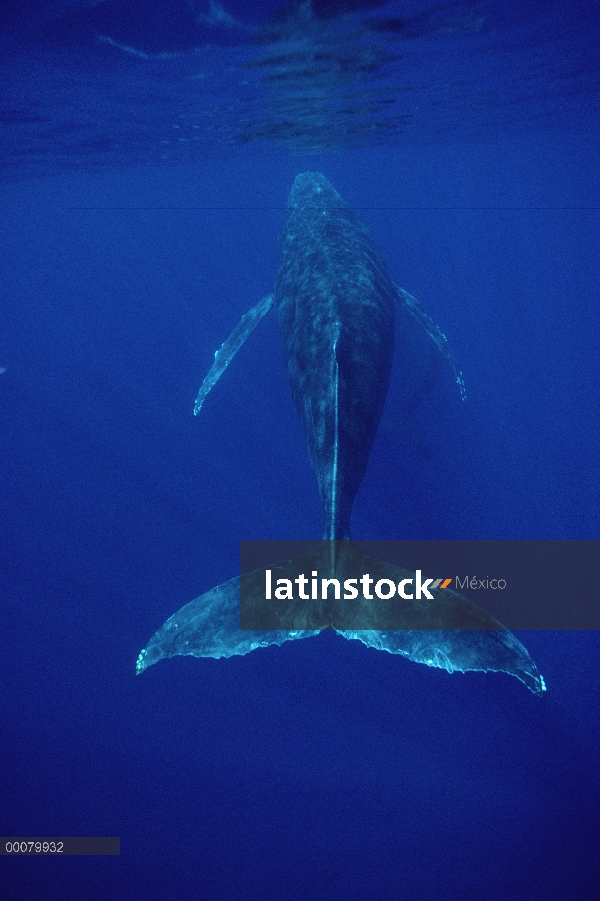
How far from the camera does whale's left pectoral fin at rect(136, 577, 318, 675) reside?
666 centimetres

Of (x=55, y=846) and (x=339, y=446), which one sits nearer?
(x=339, y=446)

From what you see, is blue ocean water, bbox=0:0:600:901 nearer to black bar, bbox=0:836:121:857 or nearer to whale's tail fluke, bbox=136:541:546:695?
black bar, bbox=0:836:121:857

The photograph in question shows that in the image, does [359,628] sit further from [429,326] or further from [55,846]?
[55,846]

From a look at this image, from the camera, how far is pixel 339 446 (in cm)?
830

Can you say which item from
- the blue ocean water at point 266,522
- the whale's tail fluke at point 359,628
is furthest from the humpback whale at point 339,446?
the blue ocean water at point 266,522

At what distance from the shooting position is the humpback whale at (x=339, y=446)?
6.57 m

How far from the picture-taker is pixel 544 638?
12.8m

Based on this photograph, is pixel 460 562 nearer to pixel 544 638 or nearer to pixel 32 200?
pixel 544 638
